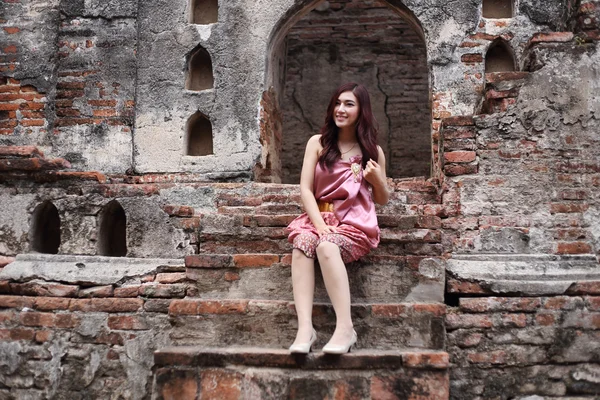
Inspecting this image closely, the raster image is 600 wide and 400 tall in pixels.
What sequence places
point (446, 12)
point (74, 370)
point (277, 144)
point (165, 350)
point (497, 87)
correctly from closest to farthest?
1. point (165, 350)
2. point (74, 370)
3. point (497, 87)
4. point (446, 12)
5. point (277, 144)

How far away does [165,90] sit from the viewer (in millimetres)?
5477

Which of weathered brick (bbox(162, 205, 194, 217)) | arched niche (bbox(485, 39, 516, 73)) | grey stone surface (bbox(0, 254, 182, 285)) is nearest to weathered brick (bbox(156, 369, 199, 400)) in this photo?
grey stone surface (bbox(0, 254, 182, 285))

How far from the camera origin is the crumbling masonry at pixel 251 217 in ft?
9.36

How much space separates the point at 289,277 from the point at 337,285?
1.28 ft

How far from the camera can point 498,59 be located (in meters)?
5.27

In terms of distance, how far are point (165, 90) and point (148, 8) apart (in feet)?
2.82

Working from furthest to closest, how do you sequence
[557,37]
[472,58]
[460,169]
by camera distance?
[472,58] → [557,37] → [460,169]

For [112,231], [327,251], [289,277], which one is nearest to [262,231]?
[289,277]

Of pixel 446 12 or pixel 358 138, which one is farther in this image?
pixel 446 12

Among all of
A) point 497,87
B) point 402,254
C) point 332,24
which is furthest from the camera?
point 332,24

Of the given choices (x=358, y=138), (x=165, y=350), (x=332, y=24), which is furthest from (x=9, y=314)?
(x=332, y=24)

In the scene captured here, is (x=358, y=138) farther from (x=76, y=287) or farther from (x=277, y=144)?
(x=277, y=144)

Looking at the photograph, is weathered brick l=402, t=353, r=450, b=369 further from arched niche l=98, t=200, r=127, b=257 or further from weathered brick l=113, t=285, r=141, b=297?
arched niche l=98, t=200, r=127, b=257

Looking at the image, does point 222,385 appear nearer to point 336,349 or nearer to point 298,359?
point 298,359
